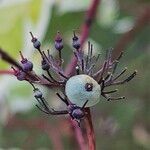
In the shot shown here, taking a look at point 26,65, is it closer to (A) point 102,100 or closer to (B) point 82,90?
(B) point 82,90

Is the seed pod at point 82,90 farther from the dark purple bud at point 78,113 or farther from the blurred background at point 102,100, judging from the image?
the blurred background at point 102,100

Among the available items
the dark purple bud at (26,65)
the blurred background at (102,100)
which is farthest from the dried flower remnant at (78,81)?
the blurred background at (102,100)

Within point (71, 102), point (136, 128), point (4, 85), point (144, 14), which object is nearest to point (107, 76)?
point (71, 102)

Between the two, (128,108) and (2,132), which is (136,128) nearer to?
(128,108)

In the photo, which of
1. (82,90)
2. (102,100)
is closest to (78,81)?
(82,90)

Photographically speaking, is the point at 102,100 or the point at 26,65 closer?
the point at 26,65

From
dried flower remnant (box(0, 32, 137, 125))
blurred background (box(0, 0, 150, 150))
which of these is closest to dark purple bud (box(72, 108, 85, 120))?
dried flower remnant (box(0, 32, 137, 125))
